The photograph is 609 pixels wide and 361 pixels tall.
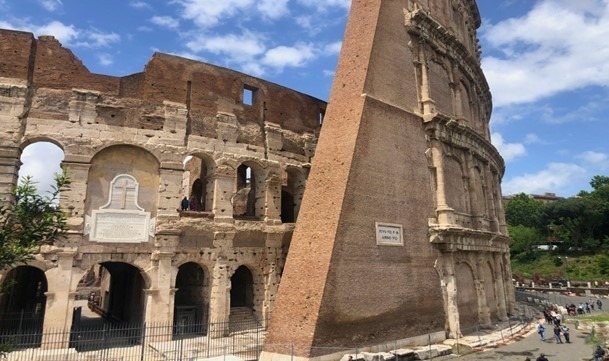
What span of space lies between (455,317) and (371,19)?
13.3m

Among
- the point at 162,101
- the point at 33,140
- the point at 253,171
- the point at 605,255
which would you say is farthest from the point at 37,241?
the point at 605,255

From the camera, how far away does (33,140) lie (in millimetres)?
15719

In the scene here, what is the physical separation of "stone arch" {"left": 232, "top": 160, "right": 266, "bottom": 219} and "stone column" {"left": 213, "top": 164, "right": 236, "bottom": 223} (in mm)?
580

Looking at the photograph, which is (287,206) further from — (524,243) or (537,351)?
(524,243)

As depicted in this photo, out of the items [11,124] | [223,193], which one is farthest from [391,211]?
[11,124]

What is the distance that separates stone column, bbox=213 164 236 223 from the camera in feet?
61.3

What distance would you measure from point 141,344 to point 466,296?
14291 millimetres

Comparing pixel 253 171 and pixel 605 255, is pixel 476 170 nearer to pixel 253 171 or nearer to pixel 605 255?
pixel 253 171

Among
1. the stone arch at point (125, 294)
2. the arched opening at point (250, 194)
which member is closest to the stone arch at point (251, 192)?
the arched opening at point (250, 194)

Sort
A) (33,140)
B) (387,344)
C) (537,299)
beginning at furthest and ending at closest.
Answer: (537,299), (33,140), (387,344)

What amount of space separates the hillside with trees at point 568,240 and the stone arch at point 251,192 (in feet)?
136

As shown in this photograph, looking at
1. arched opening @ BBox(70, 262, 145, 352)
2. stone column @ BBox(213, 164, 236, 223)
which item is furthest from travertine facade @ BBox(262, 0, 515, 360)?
arched opening @ BBox(70, 262, 145, 352)

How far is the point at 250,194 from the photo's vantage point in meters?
23.0

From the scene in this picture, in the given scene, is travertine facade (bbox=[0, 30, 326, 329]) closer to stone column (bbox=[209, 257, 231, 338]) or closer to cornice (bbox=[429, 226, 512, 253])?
stone column (bbox=[209, 257, 231, 338])
